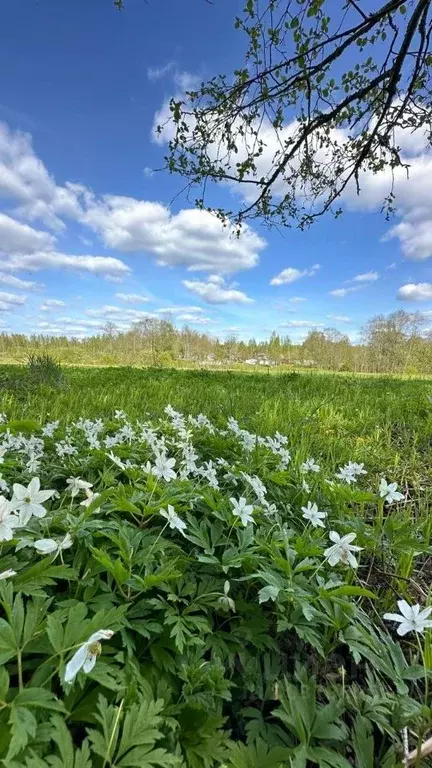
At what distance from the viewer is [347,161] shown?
4336 millimetres

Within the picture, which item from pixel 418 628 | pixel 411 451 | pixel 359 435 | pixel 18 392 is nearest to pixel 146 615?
pixel 418 628

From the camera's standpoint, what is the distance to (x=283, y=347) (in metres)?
50.2

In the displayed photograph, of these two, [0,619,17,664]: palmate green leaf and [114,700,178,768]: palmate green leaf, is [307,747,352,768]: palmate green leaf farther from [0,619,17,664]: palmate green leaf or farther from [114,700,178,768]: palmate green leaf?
[0,619,17,664]: palmate green leaf

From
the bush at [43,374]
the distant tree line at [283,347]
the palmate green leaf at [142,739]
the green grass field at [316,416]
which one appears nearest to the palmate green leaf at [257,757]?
the palmate green leaf at [142,739]

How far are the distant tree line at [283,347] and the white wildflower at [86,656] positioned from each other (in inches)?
1208

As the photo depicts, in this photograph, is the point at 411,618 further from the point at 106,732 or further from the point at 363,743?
the point at 106,732

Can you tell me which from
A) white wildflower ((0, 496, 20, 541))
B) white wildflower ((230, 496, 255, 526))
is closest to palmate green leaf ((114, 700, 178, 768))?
white wildflower ((0, 496, 20, 541))

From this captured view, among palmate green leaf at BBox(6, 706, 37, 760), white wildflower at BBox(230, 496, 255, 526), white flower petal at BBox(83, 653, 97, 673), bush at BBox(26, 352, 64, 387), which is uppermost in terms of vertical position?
bush at BBox(26, 352, 64, 387)

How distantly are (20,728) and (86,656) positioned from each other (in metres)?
0.15

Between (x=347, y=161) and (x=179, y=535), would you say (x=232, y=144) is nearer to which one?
(x=347, y=161)

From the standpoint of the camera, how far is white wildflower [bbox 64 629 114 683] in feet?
2.17

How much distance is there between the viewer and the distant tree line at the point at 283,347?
3616 cm

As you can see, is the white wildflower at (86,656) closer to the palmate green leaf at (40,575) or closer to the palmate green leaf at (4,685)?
the palmate green leaf at (4,685)

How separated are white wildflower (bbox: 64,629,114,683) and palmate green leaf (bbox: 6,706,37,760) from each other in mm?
90
